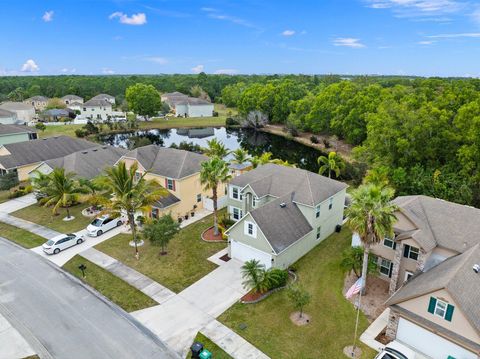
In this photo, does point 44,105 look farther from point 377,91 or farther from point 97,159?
point 377,91

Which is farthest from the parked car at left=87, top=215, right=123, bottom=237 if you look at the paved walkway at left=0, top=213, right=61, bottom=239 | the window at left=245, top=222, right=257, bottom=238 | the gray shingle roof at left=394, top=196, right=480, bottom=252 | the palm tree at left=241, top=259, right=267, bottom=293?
the gray shingle roof at left=394, top=196, right=480, bottom=252

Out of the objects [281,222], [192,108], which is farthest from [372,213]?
[192,108]

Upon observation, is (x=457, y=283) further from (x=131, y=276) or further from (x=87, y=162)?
(x=87, y=162)

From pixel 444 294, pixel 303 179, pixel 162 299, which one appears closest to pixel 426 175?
pixel 303 179

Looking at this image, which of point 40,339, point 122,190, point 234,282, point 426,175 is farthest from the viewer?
point 426,175

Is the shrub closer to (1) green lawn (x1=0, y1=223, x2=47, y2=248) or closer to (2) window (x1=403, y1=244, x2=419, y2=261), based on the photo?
(1) green lawn (x1=0, y1=223, x2=47, y2=248)
